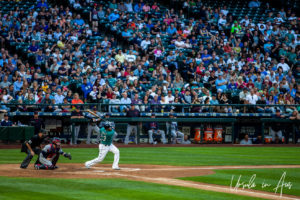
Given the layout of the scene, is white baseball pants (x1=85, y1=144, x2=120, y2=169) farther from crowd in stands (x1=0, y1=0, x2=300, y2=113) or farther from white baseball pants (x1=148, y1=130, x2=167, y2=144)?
white baseball pants (x1=148, y1=130, x2=167, y2=144)

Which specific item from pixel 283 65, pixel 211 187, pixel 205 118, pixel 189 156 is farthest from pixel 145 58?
pixel 211 187

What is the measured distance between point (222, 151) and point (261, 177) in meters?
8.04

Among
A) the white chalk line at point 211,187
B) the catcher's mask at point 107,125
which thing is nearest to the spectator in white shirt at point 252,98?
the catcher's mask at point 107,125

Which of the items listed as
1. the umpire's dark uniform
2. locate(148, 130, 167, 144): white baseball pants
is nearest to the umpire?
the umpire's dark uniform

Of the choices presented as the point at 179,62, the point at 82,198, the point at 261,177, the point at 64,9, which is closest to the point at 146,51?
the point at 179,62

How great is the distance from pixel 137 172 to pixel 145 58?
1349cm

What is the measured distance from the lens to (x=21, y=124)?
22.1 metres

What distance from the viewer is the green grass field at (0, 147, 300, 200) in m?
9.59

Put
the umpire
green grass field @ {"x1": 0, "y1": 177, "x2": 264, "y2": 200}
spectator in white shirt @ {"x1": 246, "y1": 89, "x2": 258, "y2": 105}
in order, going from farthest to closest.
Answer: spectator in white shirt @ {"x1": 246, "y1": 89, "x2": 258, "y2": 105} → the umpire → green grass field @ {"x1": 0, "y1": 177, "x2": 264, "y2": 200}

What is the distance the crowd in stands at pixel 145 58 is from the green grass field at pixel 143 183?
4.33 m

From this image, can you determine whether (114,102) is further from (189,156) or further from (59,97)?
(189,156)

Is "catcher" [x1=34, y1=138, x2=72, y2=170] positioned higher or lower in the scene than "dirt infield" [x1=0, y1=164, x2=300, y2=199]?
higher

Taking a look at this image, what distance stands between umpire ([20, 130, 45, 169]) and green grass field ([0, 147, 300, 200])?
1930 millimetres

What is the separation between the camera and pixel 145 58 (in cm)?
2616
